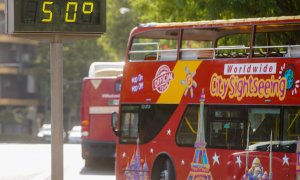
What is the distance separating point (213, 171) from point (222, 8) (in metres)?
6.49

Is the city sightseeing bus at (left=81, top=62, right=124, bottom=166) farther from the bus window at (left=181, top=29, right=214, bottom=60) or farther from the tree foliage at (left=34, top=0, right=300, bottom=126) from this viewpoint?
the bus window at (left=181, top=29, right=214, bottom=60)

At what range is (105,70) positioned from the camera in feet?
98.3

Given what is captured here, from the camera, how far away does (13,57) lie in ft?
294

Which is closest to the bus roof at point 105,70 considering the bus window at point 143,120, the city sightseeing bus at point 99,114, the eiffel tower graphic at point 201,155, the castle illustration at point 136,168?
the city sightseeing bus at point 99,114

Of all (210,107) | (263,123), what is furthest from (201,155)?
(263,123)

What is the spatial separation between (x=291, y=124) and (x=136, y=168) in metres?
4.67

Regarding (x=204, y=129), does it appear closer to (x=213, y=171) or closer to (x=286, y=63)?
(x=213, y=171)

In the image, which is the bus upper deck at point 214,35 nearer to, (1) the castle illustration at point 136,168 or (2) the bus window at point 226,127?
(2) the bus window at point 226,127

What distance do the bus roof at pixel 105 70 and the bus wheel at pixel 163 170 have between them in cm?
1064

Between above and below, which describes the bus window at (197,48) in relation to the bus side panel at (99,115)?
above

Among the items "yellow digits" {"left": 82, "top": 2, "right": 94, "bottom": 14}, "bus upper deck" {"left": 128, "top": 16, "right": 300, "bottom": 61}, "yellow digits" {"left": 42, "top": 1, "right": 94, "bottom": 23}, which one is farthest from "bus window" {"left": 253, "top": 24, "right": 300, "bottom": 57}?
"yellow digits" {"left": 42, "top": 1, "right": 94, "bottom": 23}

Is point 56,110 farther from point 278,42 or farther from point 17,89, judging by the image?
point 17,89

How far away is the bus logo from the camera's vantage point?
18.9 m

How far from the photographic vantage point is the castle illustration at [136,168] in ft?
Result: 64.4
